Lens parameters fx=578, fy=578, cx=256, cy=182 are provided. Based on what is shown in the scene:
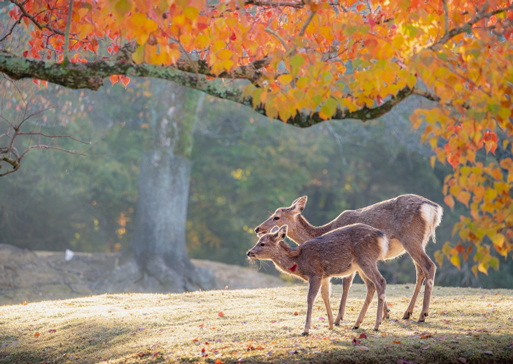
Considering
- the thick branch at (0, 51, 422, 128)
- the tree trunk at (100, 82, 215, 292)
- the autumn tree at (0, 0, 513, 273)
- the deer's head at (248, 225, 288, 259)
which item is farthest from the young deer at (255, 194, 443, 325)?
the tree trunk at (100, 82, 215, 292)

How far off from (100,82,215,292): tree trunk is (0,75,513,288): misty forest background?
2.92 ft

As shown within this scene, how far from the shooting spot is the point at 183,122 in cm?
1759

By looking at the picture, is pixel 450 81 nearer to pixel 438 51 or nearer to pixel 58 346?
pixel 438 51

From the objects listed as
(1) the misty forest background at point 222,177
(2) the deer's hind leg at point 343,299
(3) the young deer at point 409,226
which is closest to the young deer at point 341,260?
(2) the deer's hind leg at point 343,299

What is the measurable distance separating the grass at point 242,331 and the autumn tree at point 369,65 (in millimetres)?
→ 1273

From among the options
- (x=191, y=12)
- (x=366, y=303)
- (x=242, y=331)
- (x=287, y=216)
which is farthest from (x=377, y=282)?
(x=191, y=12)

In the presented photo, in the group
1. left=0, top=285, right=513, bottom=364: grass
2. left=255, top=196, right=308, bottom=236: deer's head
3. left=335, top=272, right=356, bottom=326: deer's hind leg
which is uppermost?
left=255, top=196, right=308, bottom=236: deer's head

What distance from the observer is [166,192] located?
707 inches

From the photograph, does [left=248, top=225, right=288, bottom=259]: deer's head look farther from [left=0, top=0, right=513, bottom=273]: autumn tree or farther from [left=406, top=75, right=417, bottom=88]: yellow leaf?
[left=406, top=75, right=417, bottom=88]: yellow leaf

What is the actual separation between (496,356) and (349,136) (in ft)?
55.3

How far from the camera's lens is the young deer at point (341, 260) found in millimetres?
6527

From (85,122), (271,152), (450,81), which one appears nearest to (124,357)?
(450,81)

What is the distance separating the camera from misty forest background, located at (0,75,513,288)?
1994 cm

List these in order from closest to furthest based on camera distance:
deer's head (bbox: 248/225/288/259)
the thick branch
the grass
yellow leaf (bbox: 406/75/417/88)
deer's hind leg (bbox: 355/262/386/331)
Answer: yellow leaf (bbox: 406/75/417/88)
the grass
the thick branch
deer's hind leg (bbox: 355/262/386/331)
deer's head (bbox: 248/225/288/259)
